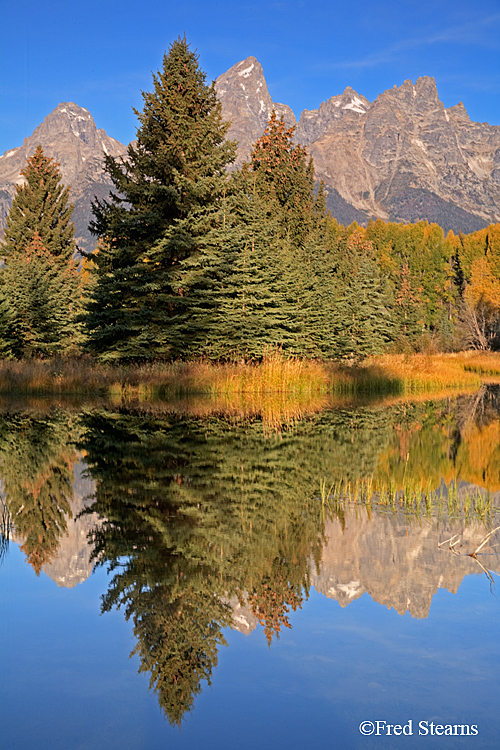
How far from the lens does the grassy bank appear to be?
1049 inches

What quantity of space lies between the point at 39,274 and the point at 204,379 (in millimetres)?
17508

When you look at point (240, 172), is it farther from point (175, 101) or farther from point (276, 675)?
point (276, 675)

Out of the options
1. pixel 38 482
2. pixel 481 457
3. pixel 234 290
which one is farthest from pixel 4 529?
pixel 234 290

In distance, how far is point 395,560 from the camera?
5.68 m

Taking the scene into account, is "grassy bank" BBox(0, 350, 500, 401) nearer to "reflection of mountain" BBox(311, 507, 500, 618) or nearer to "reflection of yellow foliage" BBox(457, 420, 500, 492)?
"reflection of yellow foliage" BBox(457, 420, 500, 492)

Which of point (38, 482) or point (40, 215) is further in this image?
point (40, 215)

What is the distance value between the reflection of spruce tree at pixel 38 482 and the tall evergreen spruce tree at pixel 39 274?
2363cm

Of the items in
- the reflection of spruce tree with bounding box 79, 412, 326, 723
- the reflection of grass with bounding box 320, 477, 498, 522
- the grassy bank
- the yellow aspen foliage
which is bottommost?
the reflection of grass with bounding box 320, 477, 498, 522

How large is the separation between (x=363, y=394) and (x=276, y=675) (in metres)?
25.8

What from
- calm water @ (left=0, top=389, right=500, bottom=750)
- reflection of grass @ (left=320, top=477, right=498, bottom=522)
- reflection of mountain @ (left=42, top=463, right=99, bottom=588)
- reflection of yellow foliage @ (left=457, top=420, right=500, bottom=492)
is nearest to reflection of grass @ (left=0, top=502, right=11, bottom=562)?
calm water @ (left=0, top=389, right=500, bottom=750)

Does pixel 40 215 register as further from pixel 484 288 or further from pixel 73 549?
pixel 73 549

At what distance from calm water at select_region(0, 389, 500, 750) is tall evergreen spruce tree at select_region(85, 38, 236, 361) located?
18166 mm

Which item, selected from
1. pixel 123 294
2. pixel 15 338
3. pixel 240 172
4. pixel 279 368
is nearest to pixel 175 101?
pixel 240 172

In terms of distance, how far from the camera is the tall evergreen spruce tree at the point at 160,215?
27922 mm
